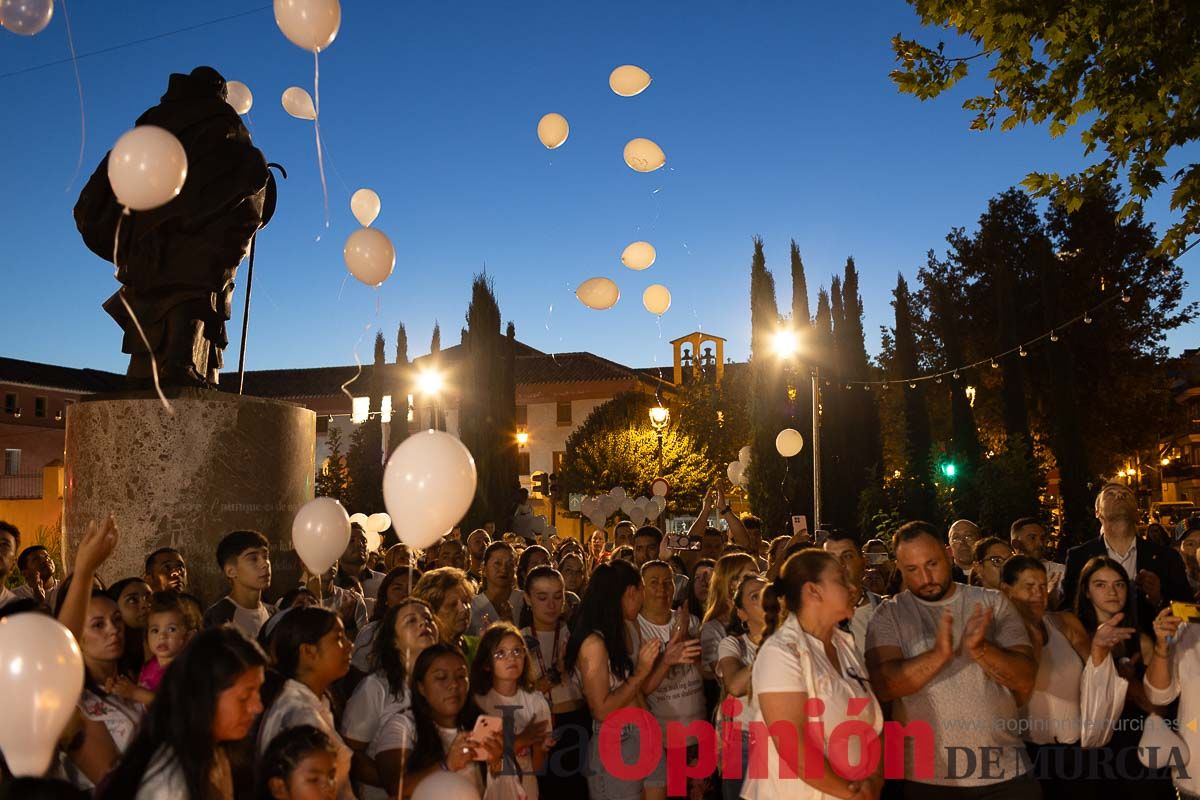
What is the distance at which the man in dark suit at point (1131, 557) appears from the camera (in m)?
6.24

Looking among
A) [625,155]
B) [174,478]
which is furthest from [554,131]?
[174,478]

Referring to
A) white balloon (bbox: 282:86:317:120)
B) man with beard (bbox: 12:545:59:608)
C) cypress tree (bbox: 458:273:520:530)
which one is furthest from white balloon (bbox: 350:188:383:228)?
cypress tree (bbox: 458:273:520:530)

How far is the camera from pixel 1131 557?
21.1 feet

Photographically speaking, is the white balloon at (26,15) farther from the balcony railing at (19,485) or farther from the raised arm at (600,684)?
the balcony railing at (19,485)

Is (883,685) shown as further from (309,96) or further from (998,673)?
(309,96)

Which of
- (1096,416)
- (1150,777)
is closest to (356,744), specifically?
(1150,777)

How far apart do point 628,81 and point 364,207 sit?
9.06ft

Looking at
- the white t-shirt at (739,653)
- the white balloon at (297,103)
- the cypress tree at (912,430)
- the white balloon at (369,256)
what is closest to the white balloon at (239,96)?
the white balloon at (297,103)

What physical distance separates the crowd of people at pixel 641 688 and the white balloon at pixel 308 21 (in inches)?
122

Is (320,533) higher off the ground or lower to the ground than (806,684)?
higher

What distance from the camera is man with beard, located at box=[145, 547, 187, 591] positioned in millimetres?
6070

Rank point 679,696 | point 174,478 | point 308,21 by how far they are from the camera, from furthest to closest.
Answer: point 174,478 → point 308,21 → point 679,696

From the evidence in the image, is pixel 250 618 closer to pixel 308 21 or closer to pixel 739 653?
pixel 739 653

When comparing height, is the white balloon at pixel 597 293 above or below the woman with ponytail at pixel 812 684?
above
